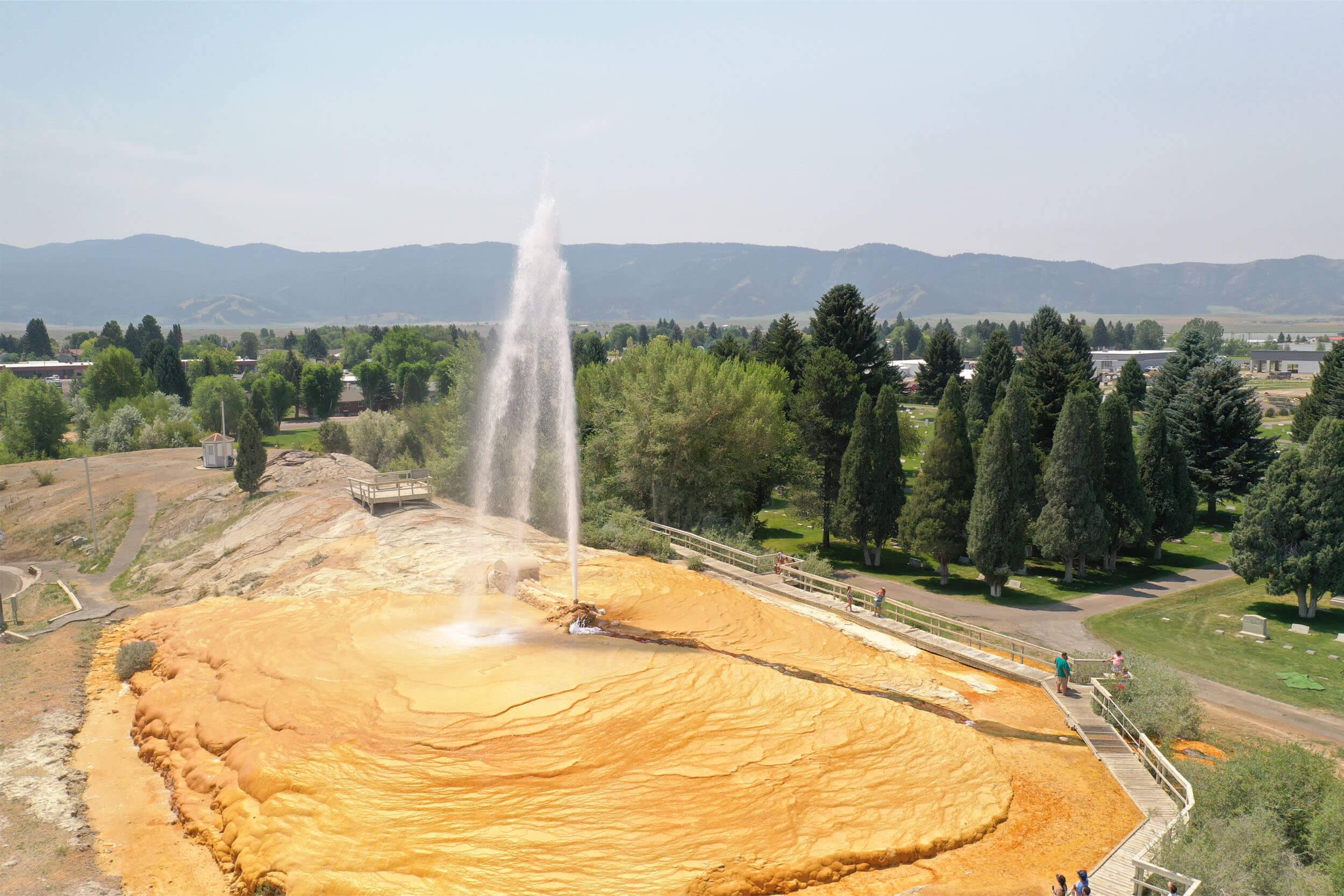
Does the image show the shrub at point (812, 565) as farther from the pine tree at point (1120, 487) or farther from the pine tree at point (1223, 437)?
the pine tree at point (1223, 437)

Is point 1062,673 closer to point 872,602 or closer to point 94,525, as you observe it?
point 872,602

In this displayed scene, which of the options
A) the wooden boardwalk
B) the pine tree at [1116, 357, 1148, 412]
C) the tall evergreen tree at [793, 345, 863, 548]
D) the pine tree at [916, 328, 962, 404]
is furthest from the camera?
the pine tree at [916, 328, 962, 404]

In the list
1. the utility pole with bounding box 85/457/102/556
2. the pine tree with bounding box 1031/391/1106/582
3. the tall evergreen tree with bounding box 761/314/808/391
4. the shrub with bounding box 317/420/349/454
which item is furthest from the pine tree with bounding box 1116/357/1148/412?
the utility pole with bounding box 85/457/102/556

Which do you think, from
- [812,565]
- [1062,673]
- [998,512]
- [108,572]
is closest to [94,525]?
[108,572]

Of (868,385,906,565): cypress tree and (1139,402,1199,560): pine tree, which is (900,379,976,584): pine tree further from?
(1139,402,1199,560): pine tree

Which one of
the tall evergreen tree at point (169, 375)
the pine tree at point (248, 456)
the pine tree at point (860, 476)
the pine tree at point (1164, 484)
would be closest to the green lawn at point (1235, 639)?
the pine tree at point (1164, 484)
